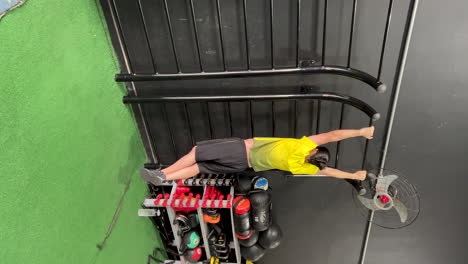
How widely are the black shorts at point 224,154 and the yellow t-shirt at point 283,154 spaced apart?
0.07 meters

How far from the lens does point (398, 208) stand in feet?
6.42

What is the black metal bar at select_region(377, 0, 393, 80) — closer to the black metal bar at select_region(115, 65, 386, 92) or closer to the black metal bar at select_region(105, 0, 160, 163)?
the black metal bar at select_region(115, 65, 386, 92)

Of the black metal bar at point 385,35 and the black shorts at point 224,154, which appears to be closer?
the black metal bar at point 385,35

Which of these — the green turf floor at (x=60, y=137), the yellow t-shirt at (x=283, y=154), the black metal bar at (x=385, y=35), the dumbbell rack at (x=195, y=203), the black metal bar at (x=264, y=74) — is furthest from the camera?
the dumbbell rack at (x=195, y=203)

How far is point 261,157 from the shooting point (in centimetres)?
192

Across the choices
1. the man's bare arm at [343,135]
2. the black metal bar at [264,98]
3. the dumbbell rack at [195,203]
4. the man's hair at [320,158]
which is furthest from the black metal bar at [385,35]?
the dumbbell rack at [195,203]

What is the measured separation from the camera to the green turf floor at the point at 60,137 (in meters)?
1.41

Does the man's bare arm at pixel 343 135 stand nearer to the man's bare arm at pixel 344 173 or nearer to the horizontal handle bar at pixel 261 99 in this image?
the horizontal handle bar at pixel 261 99

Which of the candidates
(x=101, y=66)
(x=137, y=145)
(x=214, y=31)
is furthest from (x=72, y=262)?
(x=214, y=31)

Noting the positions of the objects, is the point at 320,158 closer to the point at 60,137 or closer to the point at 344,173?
the point at 344,173

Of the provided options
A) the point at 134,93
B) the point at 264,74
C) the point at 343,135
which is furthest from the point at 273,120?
the point at 134,93

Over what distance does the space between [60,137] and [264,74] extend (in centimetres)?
112

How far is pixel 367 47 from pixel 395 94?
1.04ft

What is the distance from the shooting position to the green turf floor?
141cm
